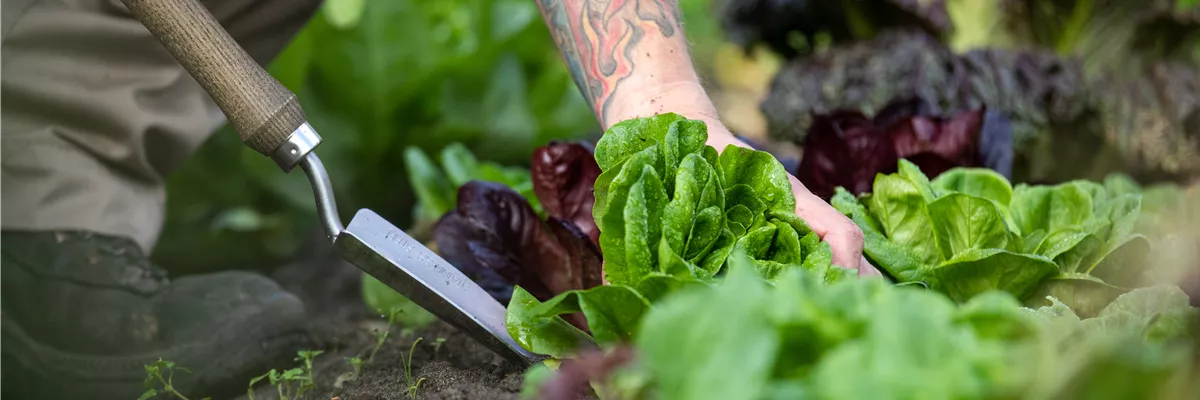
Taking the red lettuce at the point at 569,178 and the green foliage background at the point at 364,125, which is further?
the green foliage background at the point at 364,125

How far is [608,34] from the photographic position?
1.47 m

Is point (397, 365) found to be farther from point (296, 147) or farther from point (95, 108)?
point (95, 108)

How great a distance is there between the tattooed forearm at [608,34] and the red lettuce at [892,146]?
A: 1.47ft

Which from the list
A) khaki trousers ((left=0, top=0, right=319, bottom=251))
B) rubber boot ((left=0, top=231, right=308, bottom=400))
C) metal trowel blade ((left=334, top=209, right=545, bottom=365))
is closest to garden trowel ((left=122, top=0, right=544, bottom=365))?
metal trowel blade ((left=334, top=209, right=545, bottom=365))

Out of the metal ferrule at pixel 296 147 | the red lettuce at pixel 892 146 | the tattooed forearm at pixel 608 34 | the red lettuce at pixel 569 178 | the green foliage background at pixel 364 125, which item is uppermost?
the tattooed forearm at pixel 608 34

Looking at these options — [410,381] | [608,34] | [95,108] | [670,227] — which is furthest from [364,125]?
[670,227]

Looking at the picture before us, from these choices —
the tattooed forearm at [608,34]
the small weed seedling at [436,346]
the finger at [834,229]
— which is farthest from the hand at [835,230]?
the small weed seedling at [436,346]

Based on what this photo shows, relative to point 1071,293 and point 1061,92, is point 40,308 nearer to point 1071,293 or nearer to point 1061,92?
point 1071,293

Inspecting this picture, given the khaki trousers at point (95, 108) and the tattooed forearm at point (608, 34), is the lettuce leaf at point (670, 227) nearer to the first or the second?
the tattooed forearm at point (608, 34)

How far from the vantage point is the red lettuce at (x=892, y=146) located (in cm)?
175

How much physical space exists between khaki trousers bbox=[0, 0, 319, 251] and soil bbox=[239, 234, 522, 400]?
0.50m

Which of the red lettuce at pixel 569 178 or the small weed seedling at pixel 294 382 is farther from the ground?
the red lettuce at pixel 569 178

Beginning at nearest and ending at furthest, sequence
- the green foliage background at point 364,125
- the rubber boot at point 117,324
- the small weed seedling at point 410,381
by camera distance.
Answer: the small weed seedling at point 410,381 < the rubber boot at point 117,324 < the green foliage background at point 364,125

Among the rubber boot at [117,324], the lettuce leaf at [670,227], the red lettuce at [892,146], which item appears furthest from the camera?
the red lettuce at [892,146]
